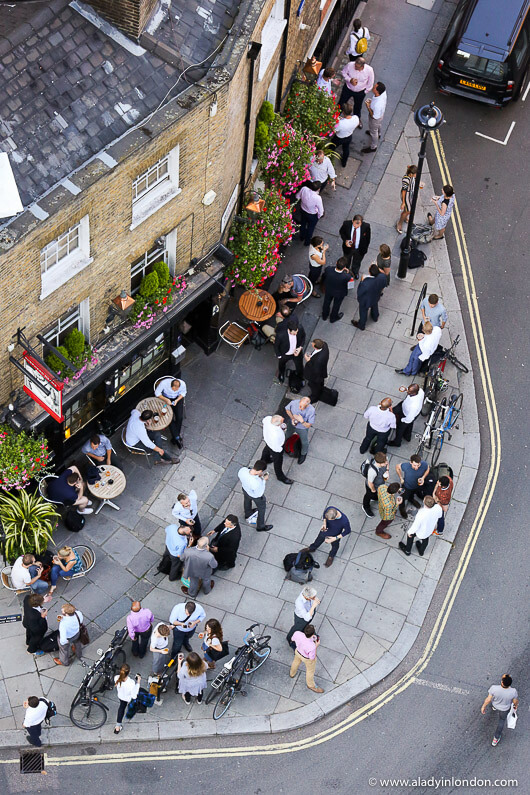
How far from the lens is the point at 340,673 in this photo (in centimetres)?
2277

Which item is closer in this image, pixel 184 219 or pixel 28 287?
pixel 28 287

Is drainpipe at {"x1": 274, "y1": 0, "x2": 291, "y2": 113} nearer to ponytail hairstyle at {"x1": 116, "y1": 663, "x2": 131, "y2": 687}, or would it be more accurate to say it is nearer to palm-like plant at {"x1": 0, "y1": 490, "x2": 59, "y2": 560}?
palm-like plant at {"x1": 0, "y1": 490, "x2": 59, "y2": 560}

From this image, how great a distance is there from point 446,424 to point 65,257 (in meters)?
8.56

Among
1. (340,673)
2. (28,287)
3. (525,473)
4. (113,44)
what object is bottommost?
(340,673)

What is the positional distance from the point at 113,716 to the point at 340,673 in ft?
13.5

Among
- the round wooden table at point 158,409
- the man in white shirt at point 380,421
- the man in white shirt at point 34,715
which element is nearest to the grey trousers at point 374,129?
the man in white shirt at point 380,421

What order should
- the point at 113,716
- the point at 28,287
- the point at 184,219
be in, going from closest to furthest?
the point at 28,287 → the point at 113,716 → the point at 184,219

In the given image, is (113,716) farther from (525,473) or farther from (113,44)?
(113,44)

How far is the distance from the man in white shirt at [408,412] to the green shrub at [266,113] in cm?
632

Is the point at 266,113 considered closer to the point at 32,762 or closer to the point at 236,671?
the point at 236,671

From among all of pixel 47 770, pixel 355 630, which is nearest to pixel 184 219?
pixel 355 630

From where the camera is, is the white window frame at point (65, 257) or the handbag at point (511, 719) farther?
the handbag at point (511, 719)

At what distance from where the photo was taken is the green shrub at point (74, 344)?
73.2ft

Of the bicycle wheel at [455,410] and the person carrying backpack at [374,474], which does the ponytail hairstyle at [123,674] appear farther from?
the bicycle wheel at [455,410]
